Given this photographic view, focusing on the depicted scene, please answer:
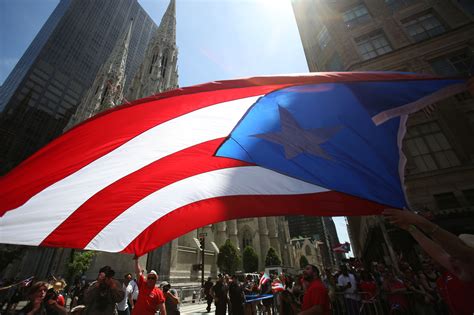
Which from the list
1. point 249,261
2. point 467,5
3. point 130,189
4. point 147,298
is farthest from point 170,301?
point 249,261

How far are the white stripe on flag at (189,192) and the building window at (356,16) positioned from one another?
19693mm

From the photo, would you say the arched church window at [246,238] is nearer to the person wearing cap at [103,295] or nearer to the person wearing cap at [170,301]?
the person wearing cap at [170,301]

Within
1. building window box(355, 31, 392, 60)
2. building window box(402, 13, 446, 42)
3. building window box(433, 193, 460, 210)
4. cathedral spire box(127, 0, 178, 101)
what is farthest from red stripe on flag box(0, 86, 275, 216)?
cathedral spire box(127, 0, 178, 101)

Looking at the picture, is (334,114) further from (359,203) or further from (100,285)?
(100,285)

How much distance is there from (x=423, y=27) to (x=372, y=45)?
10.3 feet

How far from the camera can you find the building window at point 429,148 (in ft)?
36.0

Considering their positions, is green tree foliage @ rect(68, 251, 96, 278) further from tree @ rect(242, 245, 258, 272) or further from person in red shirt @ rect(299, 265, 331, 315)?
person in red shirt @ rect(299, 265, 331, 315)

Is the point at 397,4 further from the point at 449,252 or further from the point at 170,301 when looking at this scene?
the point at 170,301

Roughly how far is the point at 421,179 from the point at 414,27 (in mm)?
11522

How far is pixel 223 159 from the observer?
11.3 feet

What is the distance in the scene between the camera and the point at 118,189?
316 cm

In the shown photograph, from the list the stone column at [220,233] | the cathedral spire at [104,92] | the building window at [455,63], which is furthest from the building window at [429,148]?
the cathedral spire at [104,92]

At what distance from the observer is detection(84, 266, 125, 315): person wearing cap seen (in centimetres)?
385

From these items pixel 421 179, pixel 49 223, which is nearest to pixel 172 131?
pixel 49 223
